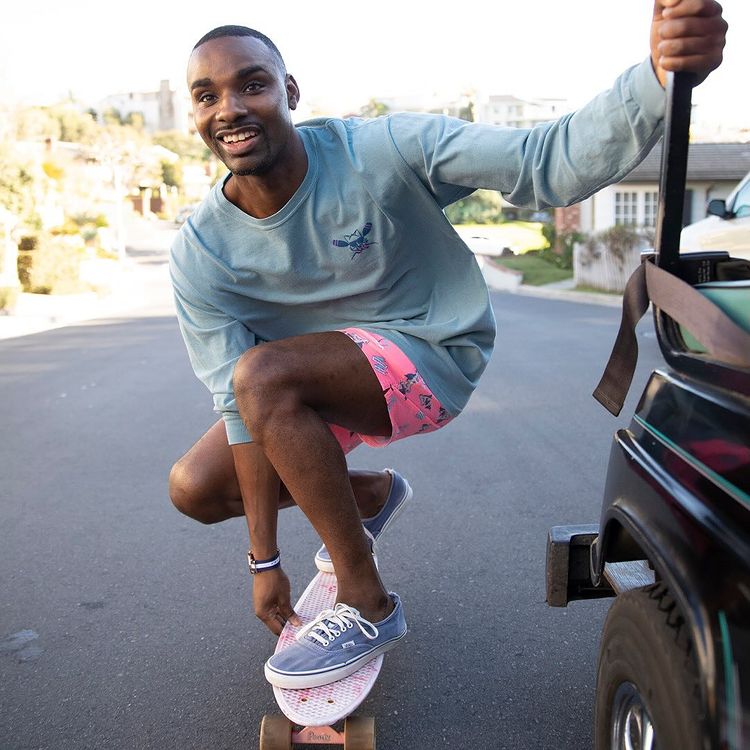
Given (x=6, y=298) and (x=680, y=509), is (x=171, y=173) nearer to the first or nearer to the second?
(x=6, y=298)

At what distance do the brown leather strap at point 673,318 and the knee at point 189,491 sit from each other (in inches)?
55.3

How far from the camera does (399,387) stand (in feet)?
9.08

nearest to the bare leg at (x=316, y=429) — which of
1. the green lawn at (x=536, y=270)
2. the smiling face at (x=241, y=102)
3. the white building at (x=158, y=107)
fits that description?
the smiling face at (x=241, y=102)

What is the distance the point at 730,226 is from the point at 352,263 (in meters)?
5.22

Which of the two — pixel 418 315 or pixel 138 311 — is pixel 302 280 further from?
pixel 138 311

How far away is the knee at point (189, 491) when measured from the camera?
2.94 meters

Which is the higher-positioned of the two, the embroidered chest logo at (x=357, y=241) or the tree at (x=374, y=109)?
the embroidered chest logo at (x=357, y=241)

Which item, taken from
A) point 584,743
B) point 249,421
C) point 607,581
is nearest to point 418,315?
point 249,421

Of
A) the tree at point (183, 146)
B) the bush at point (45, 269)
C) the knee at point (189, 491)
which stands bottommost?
the tree at point (183, 146)

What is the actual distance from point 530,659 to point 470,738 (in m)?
0.52

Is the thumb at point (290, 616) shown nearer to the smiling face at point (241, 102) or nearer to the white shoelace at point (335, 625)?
the white shoelace at point (335, 625)

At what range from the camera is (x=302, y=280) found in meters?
2.90

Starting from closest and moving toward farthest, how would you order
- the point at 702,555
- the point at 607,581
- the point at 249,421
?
1. the point at 702,555
2. the point at 607,581
3. the point at 249,421

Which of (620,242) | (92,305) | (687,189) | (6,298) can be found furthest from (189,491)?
(687,189)
